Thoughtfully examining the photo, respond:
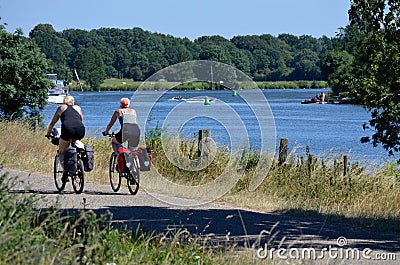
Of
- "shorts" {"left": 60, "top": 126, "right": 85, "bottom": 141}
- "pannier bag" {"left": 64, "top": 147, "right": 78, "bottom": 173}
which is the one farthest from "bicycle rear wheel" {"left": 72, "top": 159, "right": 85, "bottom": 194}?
"shorts" {"left": 60, "top": 126, "right": 85, "bottom": 141}

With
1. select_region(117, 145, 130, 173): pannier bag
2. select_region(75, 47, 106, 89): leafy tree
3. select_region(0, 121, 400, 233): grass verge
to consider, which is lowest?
select_region(0, 121, 400, 233): grass verge

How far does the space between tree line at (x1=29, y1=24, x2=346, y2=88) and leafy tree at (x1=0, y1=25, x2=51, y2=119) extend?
37272mm

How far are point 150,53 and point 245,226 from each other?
3739 inches

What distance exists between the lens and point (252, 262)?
7641 millimetres

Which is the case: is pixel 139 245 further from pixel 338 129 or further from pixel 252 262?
pixel 338 129

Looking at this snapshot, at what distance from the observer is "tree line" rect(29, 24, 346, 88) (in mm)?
87312

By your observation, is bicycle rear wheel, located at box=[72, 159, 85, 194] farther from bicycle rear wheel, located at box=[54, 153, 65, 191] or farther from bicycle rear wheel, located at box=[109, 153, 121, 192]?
bicycle rear wheel, located at box=[109, 153, 121, 192]

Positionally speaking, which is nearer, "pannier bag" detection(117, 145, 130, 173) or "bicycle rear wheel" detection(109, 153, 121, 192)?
"pannier bag" detection(117, 145, 130, 173)

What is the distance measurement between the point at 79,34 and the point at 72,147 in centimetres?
11715

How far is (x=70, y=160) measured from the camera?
13.8m

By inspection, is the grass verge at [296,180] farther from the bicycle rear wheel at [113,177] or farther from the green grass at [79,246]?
the green grass at [79,246]

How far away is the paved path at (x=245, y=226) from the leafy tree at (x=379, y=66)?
217 centimetres

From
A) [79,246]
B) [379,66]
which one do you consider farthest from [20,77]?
[79,246]

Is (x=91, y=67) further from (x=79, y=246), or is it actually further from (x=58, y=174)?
(x=79, y=246)
